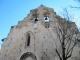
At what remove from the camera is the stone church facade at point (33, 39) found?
18938 millimetres

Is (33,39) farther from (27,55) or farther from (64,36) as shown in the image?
(64,36)

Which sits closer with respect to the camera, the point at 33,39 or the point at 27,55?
the point at 27,55

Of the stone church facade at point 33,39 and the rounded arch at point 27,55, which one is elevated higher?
the stone church facade at point 33,39

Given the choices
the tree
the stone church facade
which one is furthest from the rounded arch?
the tree

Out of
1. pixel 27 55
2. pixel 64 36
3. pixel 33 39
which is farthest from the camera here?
pixel 33 39

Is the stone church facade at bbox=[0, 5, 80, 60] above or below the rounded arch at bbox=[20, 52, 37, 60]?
above

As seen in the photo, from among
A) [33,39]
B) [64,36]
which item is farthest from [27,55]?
[64,36]

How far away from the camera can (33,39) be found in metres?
20.3

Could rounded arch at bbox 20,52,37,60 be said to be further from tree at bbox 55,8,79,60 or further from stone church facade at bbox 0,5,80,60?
tree at bbox 55,8,79,60

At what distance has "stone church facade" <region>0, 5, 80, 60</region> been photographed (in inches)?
746

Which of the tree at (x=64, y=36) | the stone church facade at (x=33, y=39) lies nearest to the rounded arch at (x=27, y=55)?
the stone church facade at (x=33, y=39)

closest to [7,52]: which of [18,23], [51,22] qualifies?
[18,23]

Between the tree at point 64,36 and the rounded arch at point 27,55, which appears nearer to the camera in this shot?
the tree at point 64,36

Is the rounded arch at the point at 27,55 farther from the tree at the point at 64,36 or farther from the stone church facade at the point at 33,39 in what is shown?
the tree at the point at 64,36
